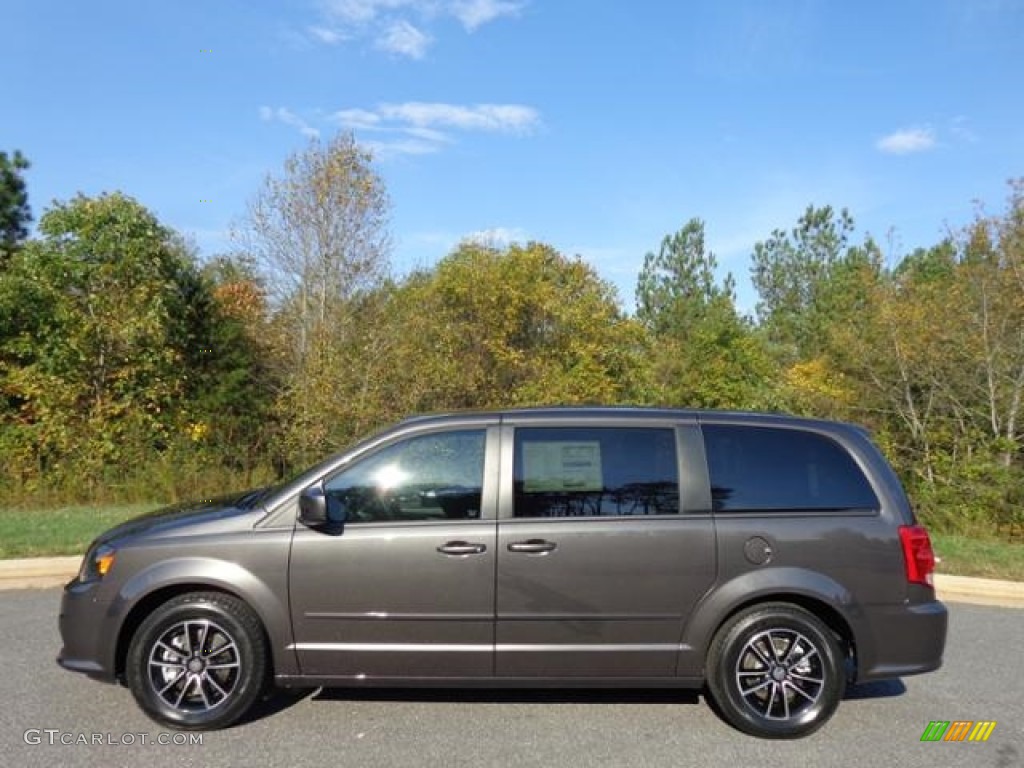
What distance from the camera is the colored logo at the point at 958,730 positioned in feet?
13.1

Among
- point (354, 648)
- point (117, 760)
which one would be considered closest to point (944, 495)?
point (354, 648)

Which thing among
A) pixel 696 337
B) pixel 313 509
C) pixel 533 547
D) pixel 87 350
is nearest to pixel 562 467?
pixel 533 547

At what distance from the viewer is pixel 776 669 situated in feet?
13.1

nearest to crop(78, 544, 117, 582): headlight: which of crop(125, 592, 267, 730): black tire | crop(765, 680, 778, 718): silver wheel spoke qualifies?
crop(125, 592, 267, 730): black tire

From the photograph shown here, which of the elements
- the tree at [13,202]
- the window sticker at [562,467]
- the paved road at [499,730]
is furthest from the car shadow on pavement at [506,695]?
the tree at [13,202]

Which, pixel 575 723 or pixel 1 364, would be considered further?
pixel 1 364

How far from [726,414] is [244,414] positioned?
17.2 m

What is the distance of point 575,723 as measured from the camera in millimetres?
4012

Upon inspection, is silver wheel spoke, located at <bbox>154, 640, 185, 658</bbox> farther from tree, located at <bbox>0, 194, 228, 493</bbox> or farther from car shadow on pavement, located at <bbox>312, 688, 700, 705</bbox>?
tree, located at <bbox>0, 194, 228, 493</bbox>

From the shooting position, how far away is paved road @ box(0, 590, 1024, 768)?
3.61 meters

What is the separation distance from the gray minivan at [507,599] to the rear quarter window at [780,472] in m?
0.07

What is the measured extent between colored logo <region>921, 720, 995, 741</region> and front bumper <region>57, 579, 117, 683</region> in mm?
4417

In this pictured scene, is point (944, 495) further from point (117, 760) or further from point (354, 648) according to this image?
point (117, 760)

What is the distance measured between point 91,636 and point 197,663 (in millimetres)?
589
